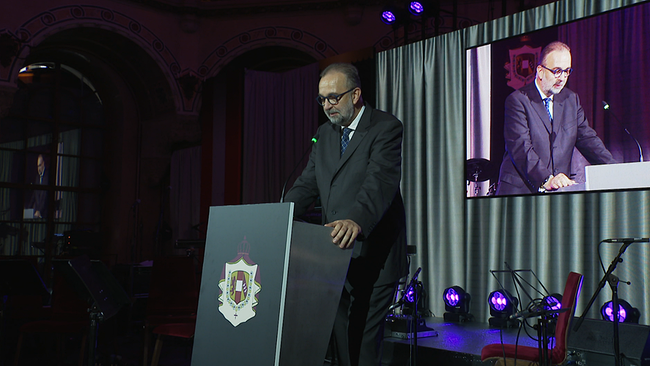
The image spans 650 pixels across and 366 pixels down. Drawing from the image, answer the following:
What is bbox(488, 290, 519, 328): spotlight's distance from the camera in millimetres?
5285

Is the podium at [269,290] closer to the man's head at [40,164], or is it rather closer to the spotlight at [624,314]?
the spotlight at [624,314]

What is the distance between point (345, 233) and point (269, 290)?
0.93 feet

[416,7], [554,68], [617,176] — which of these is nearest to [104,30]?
[416,7]

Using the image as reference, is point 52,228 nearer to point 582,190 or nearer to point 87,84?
point 87,84

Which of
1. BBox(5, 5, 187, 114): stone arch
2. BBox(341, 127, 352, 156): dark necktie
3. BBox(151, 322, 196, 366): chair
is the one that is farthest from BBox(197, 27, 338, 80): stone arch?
BBox(341, 127, 352, 156): dark necktie

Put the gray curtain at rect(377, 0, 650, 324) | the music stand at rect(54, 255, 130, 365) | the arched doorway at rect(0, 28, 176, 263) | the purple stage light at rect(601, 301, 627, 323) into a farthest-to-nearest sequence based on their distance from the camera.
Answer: the arched doorway at rect(0, 28, 176, 263), the gray curtain at rect(377, 0, 650, 324), the purple stage light at rect(601, 301, 627, 323), the music stand at rect(54, 255, 130, 365)

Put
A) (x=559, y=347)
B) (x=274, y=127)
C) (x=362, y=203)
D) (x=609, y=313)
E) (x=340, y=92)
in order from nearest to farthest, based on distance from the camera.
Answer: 1. (x=362, y=203)
2. (x=340, y=92)
3. (x=559, y=347)
4. (x=609, y=313)
5. (x=274, y=127)

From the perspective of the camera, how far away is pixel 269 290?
5.52ft

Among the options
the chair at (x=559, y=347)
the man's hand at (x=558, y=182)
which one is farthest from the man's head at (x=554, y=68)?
the chair at (x=559, y=347)

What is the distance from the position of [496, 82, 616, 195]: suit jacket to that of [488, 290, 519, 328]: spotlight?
1003mm

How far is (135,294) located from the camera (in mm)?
6613

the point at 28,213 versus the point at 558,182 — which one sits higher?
the point at 558,182

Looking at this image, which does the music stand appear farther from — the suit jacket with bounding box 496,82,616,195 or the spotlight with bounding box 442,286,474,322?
the suit jacket with bounding box 496,82,616,195

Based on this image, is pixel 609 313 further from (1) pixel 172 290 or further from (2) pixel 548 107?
(1) pixel 172 290
